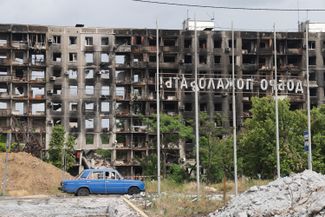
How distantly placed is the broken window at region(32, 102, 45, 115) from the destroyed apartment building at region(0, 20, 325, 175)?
13 cm

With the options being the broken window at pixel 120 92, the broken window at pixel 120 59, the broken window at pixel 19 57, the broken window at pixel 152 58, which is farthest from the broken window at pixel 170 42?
the broken window at pixel 19 57

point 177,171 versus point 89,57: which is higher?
point 89,57

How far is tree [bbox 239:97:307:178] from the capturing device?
165ft

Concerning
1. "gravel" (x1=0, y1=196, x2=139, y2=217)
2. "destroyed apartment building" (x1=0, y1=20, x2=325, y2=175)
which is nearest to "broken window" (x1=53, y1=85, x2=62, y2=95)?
"destroyed apartment building" (x1=0, y1=20, x2=325, y2=175)

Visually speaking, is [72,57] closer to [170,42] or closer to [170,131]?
[170,42]

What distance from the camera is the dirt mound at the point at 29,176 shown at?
135 ft

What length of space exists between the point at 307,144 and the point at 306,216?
16.3 m

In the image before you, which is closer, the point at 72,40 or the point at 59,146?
the point at 59,146

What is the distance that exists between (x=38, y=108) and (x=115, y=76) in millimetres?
10974

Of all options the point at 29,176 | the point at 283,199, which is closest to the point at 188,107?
the point at 29,176

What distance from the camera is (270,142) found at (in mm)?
53469

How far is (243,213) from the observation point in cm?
1423

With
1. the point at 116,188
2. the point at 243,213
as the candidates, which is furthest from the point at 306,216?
the point at 116,188

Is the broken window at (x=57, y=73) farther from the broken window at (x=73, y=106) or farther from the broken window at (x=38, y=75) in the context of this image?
the broken window at (x=73, y=106)
